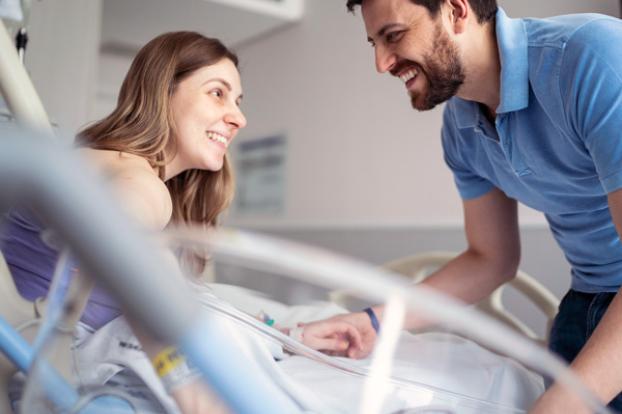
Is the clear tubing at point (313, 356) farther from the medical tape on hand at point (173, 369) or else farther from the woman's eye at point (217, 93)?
the woman's eye at point (217, 93)

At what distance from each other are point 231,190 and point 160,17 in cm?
92

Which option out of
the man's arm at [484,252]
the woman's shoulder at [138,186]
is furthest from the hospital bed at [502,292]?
the woman's shoulder at [138,186]

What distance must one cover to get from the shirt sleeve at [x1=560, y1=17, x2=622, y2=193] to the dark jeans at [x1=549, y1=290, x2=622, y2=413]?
319 mm

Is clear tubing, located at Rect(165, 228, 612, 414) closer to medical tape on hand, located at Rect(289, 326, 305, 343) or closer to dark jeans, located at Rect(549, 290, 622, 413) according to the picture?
medical tape on hand, located at Rect(289, 326, 305, 343)

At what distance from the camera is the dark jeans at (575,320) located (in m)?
0.97

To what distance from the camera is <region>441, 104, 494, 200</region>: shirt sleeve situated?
109cm

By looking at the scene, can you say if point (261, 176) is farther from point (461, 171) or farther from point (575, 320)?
point (575, 320)

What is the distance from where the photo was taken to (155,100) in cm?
93

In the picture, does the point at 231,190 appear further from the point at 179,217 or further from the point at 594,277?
the point at 594,277

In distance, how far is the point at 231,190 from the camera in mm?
1129

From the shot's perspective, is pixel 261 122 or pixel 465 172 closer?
pixel 465 172

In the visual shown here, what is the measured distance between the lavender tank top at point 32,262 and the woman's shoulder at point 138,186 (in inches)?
2.6

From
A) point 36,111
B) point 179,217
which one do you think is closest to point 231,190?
point 179,217

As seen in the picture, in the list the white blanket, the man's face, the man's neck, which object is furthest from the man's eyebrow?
the white blanket
